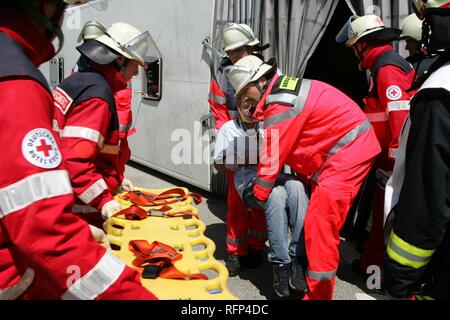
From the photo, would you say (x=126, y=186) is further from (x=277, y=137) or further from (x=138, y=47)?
(x=277, y=137)

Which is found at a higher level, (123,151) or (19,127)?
(19,127)

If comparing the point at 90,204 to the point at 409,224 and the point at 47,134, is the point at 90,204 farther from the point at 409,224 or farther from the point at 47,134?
the point at 409,224

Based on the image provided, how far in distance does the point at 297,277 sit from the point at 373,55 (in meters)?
1.87

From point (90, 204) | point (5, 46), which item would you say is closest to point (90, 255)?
point (5, 46)

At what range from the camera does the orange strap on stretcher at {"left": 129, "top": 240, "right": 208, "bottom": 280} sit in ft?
7.27

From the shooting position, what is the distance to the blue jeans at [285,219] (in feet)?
10.2

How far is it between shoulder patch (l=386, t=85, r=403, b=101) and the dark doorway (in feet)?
9.58

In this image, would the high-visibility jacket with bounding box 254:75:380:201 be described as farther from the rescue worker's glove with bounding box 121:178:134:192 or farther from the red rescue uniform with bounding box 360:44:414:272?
the rescue worker's glove with bounding box 121:178:134:192

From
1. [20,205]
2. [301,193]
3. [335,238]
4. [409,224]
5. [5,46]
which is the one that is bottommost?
[335,238]

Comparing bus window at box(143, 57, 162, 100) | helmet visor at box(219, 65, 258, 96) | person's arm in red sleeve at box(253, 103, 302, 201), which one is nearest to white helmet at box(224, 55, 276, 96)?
helmet visor at box(219, 65, 258, 96)

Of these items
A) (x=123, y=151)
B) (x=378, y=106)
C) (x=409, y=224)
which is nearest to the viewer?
(x=409, y=224)

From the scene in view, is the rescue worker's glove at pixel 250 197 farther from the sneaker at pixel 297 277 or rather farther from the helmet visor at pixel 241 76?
the helmet visor at pixel 241 76

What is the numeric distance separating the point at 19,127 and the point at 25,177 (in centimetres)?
13

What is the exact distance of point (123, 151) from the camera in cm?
379
